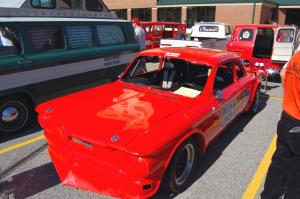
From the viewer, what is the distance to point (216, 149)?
4609 mm

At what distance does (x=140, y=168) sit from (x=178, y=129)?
0.67 metres

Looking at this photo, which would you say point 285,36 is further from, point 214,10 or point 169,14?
point 169,14

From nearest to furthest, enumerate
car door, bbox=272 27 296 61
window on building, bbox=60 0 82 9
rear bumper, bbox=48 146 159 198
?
rear bumper, bbox=48 146 159 198, window on building, bbox=60 0 82 9, car door, bbox=272 27 296 61

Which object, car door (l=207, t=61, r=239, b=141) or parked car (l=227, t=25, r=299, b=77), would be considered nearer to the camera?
car door (l=207, t=61, r=239, b=141)

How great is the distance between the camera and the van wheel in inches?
194

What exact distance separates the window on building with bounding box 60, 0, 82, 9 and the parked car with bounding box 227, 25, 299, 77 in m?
5.48

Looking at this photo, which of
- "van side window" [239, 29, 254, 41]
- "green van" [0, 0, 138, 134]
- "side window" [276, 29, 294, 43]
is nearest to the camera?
"green van" [0, 0, 138, 134]

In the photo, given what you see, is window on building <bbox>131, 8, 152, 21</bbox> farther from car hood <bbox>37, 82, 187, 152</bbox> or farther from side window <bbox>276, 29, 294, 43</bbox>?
car hood <bbox>37, 82, 187, 152</bbox>

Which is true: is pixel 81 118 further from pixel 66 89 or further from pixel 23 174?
pixel 66 89

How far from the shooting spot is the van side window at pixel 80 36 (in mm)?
5856

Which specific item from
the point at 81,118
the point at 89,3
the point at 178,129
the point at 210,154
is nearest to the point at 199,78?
the point at 210,154

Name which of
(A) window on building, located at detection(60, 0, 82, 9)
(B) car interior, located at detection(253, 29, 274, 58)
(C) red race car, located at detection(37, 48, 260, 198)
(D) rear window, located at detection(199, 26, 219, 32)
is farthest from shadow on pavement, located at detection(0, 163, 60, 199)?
(D) rear window, located at detection(199, 26, 219, 32)

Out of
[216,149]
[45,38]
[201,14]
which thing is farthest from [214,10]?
[216,149]

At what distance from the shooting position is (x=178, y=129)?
123 inches
